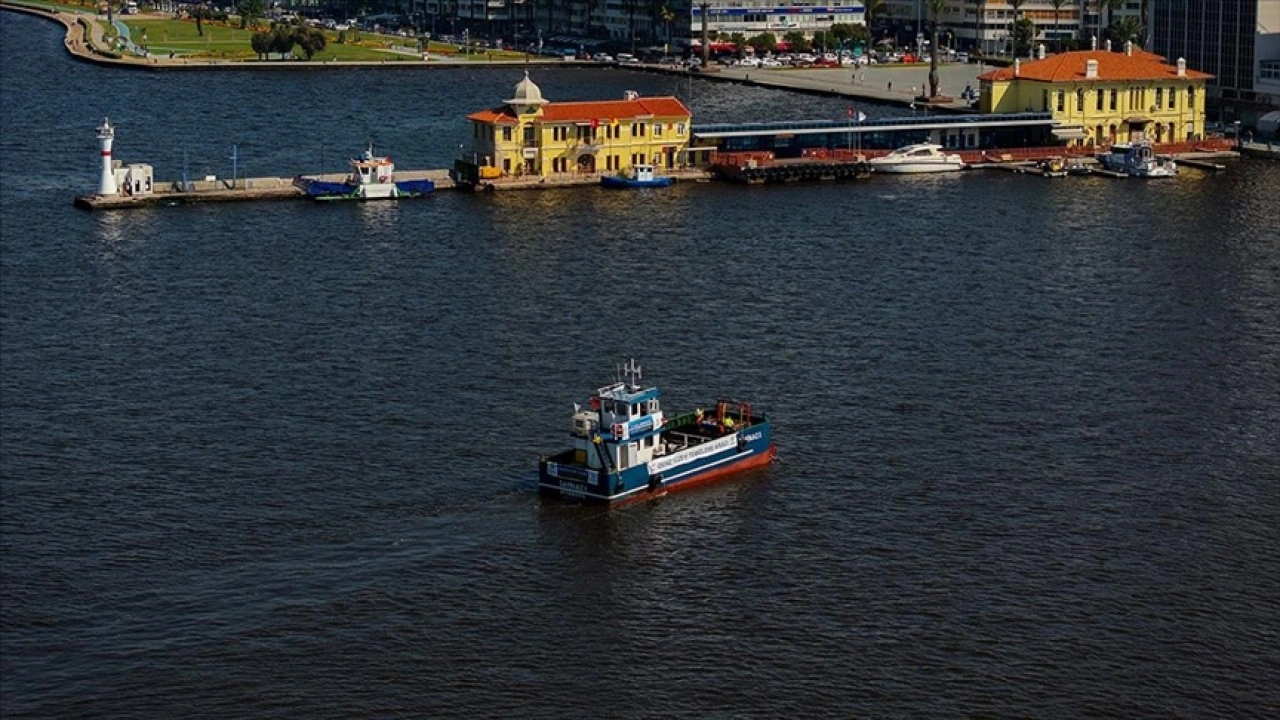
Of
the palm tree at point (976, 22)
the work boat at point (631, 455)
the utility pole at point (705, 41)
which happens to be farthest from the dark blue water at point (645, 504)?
the palm tree at point (976, 22)

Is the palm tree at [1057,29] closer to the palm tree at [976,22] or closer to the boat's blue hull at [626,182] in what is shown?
the palm tree at [976,22]

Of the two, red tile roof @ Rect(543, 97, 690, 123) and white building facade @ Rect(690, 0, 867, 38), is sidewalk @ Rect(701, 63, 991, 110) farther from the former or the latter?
red tile roof @ Rect(543, 97, 690, 123)

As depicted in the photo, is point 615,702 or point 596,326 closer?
point 615,702

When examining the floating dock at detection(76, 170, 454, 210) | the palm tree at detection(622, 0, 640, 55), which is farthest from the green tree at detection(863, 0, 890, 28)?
the floating dock at detection(76, 170, 454, 210)

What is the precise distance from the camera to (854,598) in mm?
43969

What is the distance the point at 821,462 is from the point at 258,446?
13.6 metres

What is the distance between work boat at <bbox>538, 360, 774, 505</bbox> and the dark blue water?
0.76 meters

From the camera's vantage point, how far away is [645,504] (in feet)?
163

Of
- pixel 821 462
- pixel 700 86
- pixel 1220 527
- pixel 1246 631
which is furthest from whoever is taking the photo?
pixel 700 86

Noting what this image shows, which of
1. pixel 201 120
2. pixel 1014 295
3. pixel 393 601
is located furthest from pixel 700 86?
pixel 393 601

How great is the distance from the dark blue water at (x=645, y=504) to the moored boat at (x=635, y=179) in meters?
7.55

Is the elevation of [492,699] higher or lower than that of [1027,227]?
lower

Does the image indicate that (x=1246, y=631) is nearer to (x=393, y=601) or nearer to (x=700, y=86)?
(x=393, y=601)

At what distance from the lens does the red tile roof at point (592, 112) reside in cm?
9862
